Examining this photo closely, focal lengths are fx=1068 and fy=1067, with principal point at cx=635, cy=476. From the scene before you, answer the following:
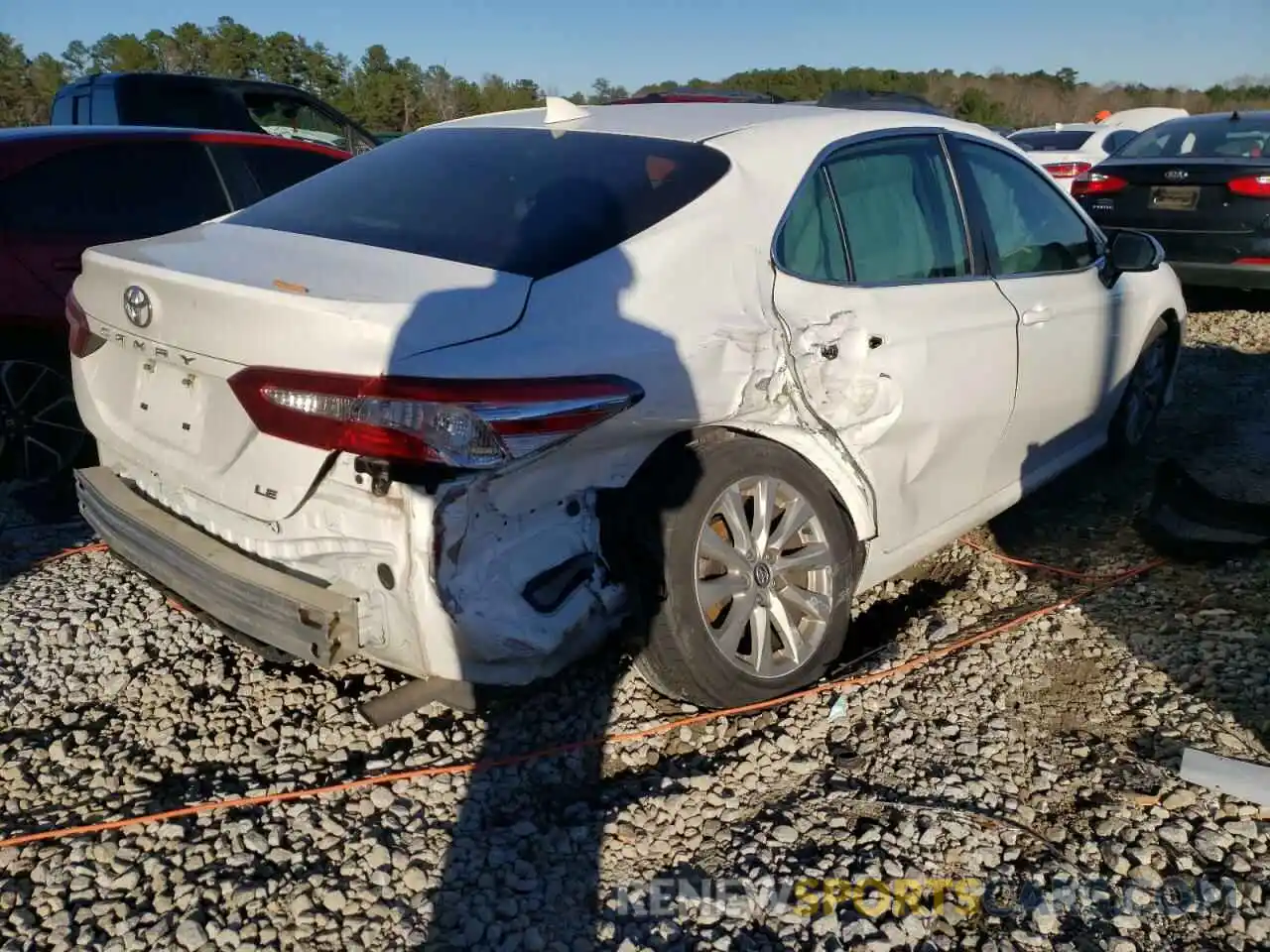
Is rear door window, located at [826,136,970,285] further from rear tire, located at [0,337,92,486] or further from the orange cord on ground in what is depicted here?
rear tire, located at [0,337,92,486]

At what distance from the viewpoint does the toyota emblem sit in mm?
2762

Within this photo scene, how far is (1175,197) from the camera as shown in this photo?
27.4ft

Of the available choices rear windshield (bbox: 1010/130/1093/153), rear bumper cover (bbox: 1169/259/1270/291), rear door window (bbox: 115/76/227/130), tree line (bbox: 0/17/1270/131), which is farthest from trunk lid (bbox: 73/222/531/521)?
tree line (bbox: 0/17/1270/131)

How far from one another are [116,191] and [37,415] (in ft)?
3.97

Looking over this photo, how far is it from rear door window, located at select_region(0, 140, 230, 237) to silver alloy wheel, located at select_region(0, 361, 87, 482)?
2.14 ft

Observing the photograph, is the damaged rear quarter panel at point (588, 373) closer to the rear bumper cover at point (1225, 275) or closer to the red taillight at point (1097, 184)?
the rear bumper cover at point (1225, 275)

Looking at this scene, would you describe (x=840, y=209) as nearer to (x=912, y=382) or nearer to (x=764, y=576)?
(x=912, y=382)

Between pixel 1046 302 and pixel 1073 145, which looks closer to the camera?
pixel 1046 302

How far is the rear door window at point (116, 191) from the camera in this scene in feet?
15.9

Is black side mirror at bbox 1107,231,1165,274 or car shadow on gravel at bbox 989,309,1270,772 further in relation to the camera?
black side mirror at bbox 1107,231,1165,274

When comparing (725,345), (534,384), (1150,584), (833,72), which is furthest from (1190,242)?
(833,72)

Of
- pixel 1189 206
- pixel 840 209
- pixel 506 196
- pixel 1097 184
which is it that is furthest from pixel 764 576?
pixel 1097 184

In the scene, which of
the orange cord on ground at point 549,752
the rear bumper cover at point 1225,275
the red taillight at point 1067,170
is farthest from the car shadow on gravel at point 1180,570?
the red taillight at point 1067,170

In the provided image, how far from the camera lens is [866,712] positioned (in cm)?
318
